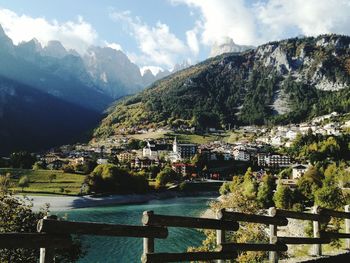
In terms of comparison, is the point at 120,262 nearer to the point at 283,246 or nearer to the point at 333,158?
the point at 283,246

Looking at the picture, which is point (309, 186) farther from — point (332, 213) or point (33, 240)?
point (33, 240)

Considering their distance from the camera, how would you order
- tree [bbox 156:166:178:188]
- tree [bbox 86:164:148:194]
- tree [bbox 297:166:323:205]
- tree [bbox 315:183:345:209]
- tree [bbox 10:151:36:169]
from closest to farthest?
tree [bbox 315:183:345:209] → tree [bbox 297:166:323:205] → tree [bbox 86:164:148:194] → tree [bbox 156:166:178:188] → tree [bbox 10:151:36:169]

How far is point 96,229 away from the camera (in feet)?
30.4

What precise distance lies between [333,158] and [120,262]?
150920 millimetres

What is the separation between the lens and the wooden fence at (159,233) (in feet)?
27.0

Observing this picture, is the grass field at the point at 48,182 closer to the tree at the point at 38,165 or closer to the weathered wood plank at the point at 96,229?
the tree at the point at 38,165

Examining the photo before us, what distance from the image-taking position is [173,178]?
178m

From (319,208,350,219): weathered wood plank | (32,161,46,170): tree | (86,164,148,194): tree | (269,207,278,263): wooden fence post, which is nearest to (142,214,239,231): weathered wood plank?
(269,207,278,263): wooden fence post

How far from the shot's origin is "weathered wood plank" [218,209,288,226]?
12.2m

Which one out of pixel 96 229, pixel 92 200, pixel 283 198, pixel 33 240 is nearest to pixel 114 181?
pixel 92 200

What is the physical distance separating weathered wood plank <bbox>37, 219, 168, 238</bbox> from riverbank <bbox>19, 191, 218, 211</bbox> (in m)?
97.2

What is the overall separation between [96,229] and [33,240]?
159 centimetres

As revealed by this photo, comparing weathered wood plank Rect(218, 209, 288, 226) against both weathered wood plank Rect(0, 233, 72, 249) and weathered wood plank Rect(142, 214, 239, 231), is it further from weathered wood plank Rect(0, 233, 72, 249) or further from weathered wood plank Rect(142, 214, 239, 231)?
weathered wood plank Rect(0, 233, 72, 249)

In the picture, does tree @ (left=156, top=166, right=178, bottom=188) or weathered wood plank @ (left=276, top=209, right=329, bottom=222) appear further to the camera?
tree @ (left=156, top=166, right=178, bottom=188)
